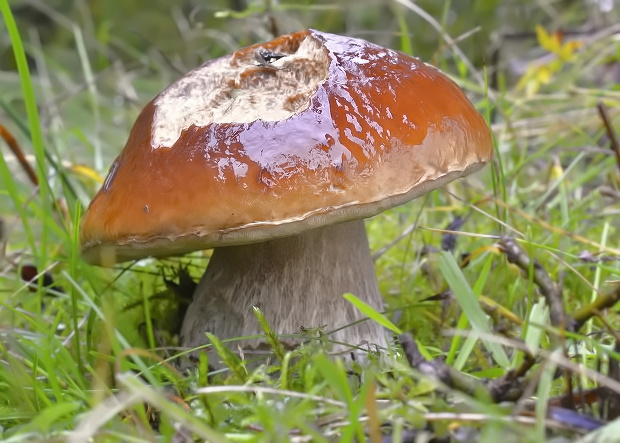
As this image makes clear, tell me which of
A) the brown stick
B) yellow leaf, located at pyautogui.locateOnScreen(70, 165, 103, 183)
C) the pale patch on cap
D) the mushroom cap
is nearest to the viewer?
the mushroom cap

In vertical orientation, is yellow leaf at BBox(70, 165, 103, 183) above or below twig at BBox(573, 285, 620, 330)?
above

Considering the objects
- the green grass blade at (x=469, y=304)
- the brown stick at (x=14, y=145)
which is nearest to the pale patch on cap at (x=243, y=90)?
the green grass blade at (x=469, y=304)

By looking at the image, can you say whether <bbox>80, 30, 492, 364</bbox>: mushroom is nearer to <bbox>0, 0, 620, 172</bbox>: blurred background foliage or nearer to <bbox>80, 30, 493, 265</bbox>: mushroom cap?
<bbox>80, 30, 493, 265</bbox>: mushroom cap

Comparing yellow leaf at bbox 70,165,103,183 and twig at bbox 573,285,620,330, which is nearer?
twig at bbox 573,285,620,330

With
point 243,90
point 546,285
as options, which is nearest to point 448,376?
point 546,285

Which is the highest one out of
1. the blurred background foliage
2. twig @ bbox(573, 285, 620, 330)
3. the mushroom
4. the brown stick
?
the blurred background foliage

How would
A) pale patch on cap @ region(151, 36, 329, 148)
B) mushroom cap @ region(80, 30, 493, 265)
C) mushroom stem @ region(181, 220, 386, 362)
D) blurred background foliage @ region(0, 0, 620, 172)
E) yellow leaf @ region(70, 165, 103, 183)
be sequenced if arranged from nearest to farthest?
1. mushroom cap @ region(80, 30, 493, 265)
2. pale patch on cap @ region(151, 36, 329, 148)
3. mushroom stem @ region(181, 220, 386, 362)
4. yellow leaf @ region(70, 165, 103, 183)
5. blurred background foliage @ region(0, 0, 620, 172)

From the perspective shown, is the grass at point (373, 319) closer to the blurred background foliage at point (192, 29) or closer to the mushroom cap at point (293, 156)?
the mushroom cap at point (293, 156)

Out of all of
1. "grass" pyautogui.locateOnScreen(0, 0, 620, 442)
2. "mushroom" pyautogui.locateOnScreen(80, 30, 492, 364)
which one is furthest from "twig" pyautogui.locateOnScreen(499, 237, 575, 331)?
"mushroom" pyautogui.locateOnScreen(80, 30, 492, 364)
